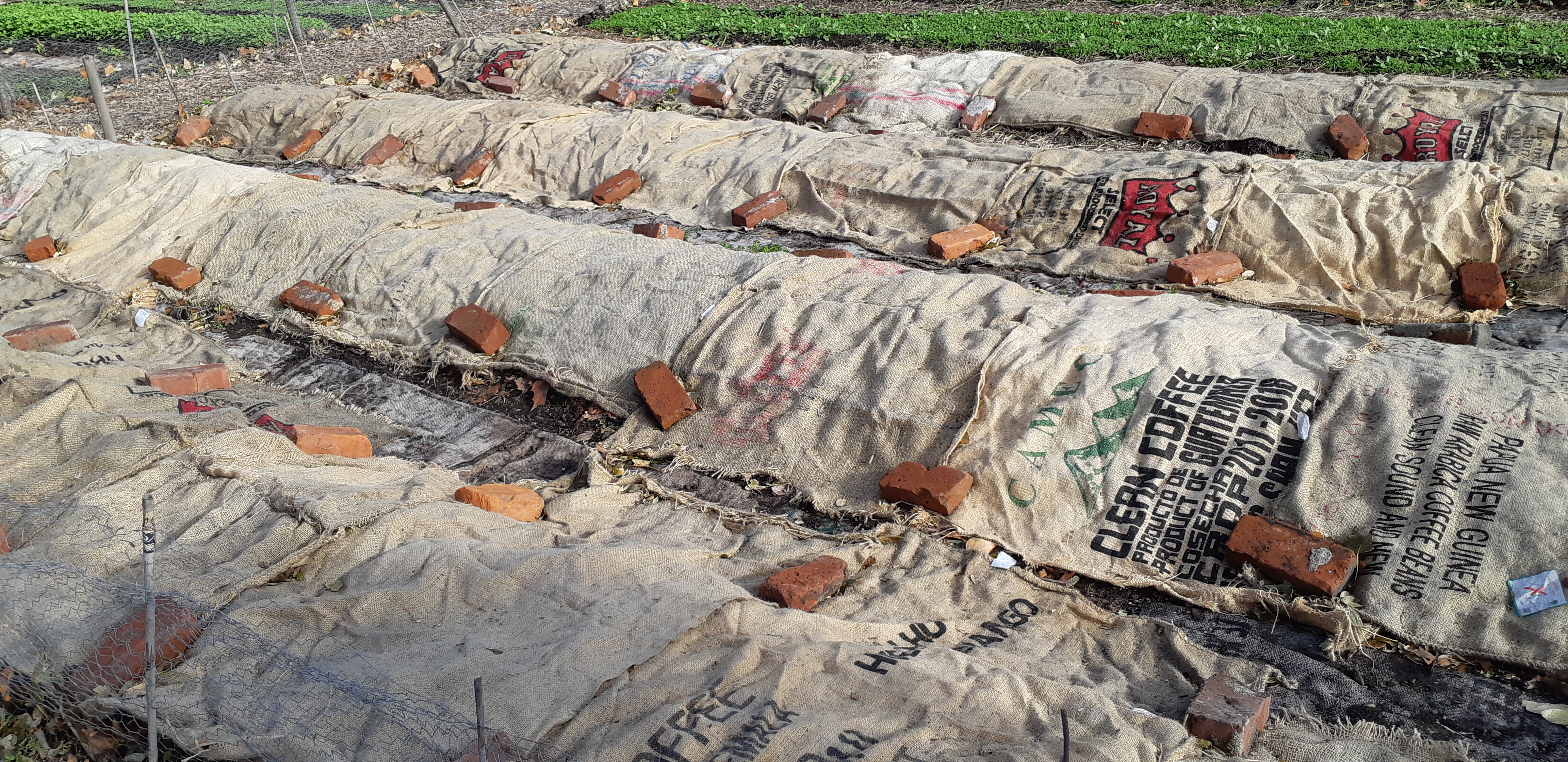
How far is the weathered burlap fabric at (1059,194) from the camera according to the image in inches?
208

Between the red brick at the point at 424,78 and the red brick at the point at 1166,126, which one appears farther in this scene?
the red brick at the point at 424,78

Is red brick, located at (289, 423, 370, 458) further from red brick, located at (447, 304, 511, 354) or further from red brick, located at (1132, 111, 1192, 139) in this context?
red brick, located at (1132, 111, 1192, 139)

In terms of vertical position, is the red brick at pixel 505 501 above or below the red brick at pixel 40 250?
above

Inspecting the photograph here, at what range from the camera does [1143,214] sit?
5.94 meters

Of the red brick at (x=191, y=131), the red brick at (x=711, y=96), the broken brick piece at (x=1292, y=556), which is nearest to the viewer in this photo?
the broken brick piece at (x=1292, y=556)

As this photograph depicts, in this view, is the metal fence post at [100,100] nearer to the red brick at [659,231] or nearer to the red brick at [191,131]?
the red brick at [191,131]

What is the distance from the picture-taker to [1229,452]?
3723mm

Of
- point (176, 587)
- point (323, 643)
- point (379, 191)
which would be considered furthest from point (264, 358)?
point (323, 643)

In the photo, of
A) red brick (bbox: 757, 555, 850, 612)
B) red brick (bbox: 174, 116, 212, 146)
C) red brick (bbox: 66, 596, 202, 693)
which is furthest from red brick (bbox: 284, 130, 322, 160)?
red brick (bbox: 757, 555, 850, 612)

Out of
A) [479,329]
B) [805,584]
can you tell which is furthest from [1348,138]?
[479,329]

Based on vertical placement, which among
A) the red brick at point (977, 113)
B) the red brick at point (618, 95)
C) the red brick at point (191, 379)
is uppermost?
the red brick at point (977, 113)

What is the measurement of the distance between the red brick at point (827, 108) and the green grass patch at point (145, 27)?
7.97 metres

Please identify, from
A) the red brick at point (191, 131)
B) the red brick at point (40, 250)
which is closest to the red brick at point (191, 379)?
the red brick at point (40, 250)

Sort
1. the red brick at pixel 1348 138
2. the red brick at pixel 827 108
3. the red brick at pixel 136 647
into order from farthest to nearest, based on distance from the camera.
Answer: the red brick at pixel 827 108 < the red brick at pixel 1348 138 < the red brick at pixel 136 647
